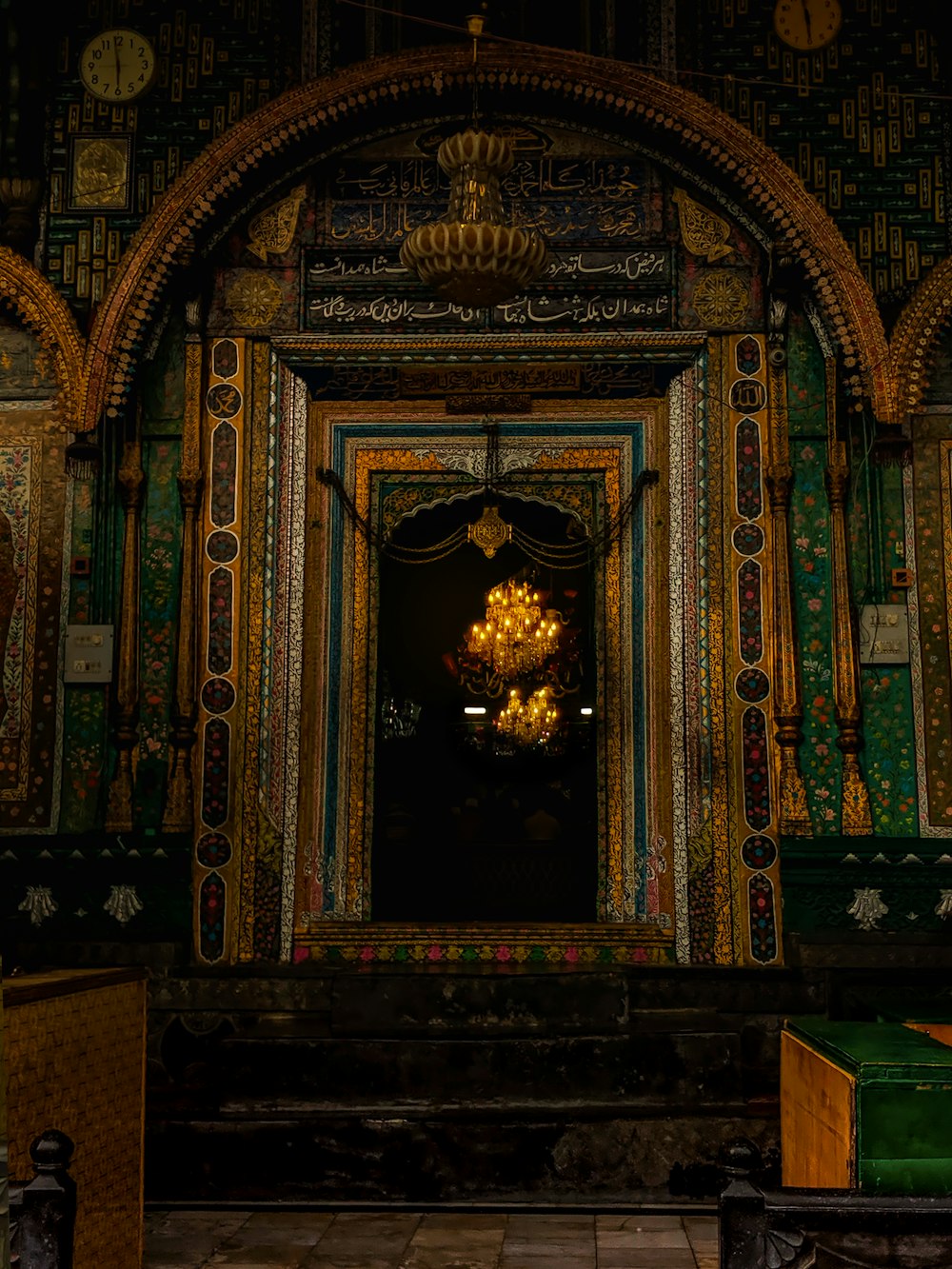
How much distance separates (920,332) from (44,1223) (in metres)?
5.68

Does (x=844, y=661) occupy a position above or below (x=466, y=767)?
above

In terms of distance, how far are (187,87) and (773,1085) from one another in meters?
5.43

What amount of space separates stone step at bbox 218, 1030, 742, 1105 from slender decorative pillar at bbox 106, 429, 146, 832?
137 cm

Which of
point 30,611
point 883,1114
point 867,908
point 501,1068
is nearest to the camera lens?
point 883,1114

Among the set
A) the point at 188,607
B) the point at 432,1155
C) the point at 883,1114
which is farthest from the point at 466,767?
the point at 883,1114

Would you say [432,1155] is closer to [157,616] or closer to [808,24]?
[157,616]

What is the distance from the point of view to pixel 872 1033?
12.3 feet

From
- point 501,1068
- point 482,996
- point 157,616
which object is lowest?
point 501,1068

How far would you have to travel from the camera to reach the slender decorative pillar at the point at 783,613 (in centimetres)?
686

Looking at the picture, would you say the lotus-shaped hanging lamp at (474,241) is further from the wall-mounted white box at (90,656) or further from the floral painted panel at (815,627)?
the wall-mounted white box at (90,656)

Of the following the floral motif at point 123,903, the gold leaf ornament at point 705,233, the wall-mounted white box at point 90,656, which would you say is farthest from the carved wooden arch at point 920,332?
the floral motif at point 123,903

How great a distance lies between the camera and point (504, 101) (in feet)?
23.8

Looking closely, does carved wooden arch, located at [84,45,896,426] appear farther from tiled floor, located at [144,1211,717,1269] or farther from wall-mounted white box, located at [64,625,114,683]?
tiled floor, located at [144,1211,717,1269]

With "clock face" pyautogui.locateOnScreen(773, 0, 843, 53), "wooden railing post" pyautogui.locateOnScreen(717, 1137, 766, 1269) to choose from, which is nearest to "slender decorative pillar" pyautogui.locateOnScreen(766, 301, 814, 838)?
"clock face" pyautogui.locateOnScreen(773, 0, 843, 53)
